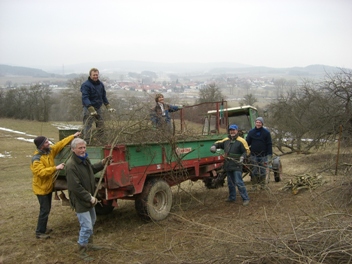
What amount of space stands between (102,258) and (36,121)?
123ft

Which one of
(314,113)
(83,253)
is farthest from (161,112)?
(314,113)

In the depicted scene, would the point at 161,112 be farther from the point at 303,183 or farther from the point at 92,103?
the point at 303,183

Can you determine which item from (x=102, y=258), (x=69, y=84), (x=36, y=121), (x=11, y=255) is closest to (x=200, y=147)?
(x=102, y=258)

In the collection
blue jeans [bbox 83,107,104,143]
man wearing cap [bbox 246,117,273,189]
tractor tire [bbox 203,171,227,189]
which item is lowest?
tractor tire [bbox 203,171,227,189]

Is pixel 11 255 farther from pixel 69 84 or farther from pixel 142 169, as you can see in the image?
pixel 69 84

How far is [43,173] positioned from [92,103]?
6.82 feet

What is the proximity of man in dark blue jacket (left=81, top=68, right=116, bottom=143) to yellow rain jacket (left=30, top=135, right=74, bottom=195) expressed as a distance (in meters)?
0.82

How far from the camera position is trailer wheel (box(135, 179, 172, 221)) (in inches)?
235

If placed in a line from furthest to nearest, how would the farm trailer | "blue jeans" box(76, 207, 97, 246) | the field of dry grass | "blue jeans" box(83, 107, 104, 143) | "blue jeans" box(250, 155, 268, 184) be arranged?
"blue jeans" box(250, 155, 268, 184)
"blue jeans" box(83, 107, 104, 143)
the farm trailer
"blue jeans" box(76, 207, 97, 246)
the field of dry grass

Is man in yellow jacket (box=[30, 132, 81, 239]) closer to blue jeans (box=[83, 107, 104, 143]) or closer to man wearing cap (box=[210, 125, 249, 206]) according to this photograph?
blue jeans (box=[83, 107, 104, 143])

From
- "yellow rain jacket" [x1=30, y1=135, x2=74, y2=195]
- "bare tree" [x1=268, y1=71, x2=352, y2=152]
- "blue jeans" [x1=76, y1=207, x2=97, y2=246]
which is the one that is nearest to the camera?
"blue jeans" [x1=76, y1=207, x2=97, y2=246]

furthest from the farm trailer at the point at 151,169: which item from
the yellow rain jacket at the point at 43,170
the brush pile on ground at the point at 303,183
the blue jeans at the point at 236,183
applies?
the brush pile on ground at the point at 303,183

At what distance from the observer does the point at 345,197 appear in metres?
6.56

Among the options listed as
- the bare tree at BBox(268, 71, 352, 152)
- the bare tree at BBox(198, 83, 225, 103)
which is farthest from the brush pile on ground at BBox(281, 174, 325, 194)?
the bare tree at BBox(198, 83, 225, 103)
